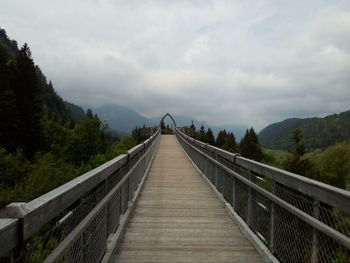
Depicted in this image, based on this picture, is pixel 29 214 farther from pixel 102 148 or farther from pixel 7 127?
pixel 102 148

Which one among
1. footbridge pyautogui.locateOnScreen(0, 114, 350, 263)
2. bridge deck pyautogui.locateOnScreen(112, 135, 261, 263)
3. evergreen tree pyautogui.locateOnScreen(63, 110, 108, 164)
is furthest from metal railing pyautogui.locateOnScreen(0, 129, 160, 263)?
evergreen tree pyautogui.locateOnScreen(63, 110, 108, 164)

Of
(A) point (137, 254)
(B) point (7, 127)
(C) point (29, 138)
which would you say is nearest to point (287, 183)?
(A) point (137, 254)

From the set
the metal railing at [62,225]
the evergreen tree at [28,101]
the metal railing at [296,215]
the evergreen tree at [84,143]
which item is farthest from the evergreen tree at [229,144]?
the metal railing at [62,225]

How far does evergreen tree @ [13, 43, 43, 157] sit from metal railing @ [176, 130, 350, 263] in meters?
50.3

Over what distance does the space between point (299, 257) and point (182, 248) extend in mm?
1730

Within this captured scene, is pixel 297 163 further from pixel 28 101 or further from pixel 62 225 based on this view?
pixel 62 225

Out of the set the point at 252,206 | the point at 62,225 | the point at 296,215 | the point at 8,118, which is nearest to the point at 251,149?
the point at 8,118

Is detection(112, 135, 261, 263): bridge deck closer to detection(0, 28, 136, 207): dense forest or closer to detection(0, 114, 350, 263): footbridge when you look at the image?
detection(0, 114, 350, 263): footbridge

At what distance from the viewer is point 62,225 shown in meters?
2.71

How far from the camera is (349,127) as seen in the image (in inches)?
7387

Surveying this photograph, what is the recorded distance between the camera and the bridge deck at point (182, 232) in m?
4.43

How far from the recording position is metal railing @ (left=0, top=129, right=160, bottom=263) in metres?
1.88

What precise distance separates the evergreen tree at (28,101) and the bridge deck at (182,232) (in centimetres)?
4700

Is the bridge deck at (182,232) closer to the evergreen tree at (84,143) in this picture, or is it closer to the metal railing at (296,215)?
the metal railing at (296,215)
